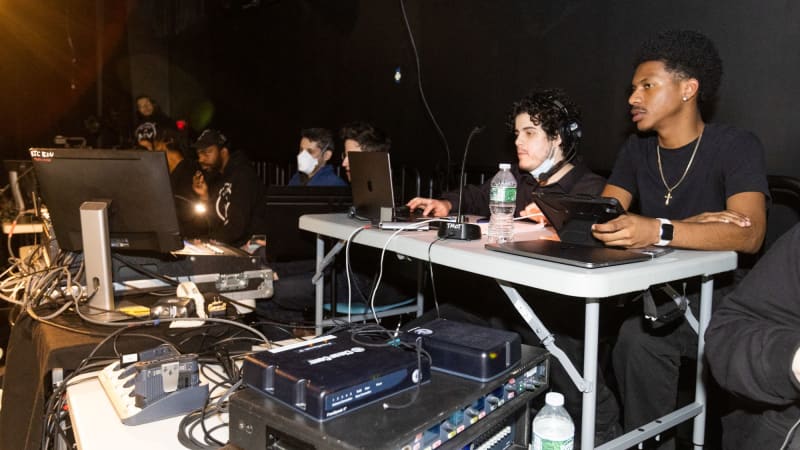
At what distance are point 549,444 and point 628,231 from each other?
0.56m

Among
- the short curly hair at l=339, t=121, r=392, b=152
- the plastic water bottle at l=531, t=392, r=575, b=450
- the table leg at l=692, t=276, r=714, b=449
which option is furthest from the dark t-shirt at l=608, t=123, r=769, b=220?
the short curly hair at l=339, t=121, r=392, b=152

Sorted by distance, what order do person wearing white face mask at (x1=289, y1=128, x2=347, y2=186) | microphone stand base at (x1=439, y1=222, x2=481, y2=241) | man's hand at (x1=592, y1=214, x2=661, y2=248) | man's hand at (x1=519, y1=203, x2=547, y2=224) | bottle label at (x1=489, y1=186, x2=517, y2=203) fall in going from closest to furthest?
man's hand at (x1=592, y1=214, x2=661, y2=248)
microphone stand base at (x1=439, y1=222, x2=481, y2=241)
bottle label at (x1=489, y1=186, x2=517, y2=203)
man's hand at (x1=519, y1=203, x2=547, y2=224)
person wearing white face mask at (x1=289, y1=128, x2=347, y2=186)

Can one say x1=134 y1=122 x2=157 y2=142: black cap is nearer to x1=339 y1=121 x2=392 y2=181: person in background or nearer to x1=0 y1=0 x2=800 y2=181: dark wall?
x1=0 y1=0 x2=800 y2=181: dark wall

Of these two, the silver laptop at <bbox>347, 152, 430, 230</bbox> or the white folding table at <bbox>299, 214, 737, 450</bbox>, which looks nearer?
the white folding table at <bbox>299, 214, 737, 450</bbox>

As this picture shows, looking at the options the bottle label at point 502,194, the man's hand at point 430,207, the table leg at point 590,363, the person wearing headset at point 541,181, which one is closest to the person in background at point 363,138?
the person wearing headset at point 541,181

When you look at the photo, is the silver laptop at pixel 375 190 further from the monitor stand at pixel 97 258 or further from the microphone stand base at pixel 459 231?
the monitor stand at pixel 97 258

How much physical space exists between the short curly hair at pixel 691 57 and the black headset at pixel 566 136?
36 cm

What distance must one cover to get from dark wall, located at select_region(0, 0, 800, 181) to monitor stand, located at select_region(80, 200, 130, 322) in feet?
6.97

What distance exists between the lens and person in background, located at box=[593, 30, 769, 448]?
1.67m

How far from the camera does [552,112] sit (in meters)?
2.29

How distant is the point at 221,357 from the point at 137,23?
8149 millimetres

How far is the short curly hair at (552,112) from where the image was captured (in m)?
2.29

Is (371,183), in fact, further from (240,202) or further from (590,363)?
(240,202)

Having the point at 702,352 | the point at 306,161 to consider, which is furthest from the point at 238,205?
the point at 702,352
